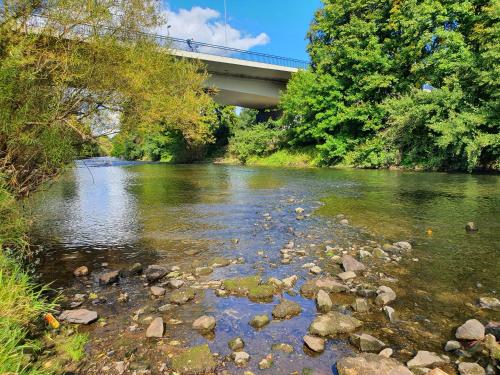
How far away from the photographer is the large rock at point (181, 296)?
5793 mm

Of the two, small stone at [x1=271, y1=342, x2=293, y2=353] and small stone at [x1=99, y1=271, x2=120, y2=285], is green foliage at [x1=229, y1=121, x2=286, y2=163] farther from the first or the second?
small stone at [x1=271, y1=342, x2=293, y2=353]

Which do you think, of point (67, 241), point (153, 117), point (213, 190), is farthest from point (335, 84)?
point (67, 241)

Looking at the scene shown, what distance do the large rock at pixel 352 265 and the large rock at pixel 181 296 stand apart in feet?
10.1

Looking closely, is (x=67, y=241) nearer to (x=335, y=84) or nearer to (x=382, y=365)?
(x=382, y=365)

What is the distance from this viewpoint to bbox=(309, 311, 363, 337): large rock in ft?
15.5

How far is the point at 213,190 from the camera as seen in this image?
2033 cm

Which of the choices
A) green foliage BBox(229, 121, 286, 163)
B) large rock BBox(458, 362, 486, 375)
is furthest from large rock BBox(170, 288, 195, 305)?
green foliage BBox(229, 121, 286, 163)

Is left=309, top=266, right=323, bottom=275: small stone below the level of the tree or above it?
below

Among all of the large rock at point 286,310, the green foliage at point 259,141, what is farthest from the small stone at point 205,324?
the green foliage at point 259,141

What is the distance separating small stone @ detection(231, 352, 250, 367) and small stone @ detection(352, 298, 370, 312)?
6.63 ft

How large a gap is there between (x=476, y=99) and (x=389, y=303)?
26164 millimetres

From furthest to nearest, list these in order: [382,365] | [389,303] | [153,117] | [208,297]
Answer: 1. [153,117]
2. [208,297]
3. [389,303]
4. [382,365]

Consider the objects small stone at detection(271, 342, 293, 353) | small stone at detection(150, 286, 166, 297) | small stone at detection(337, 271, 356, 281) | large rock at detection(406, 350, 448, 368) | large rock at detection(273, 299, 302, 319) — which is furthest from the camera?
small stone at detection(337, 271, 356, 281)

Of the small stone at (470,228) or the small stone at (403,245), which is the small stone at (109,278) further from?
the small stone at (470,228)
